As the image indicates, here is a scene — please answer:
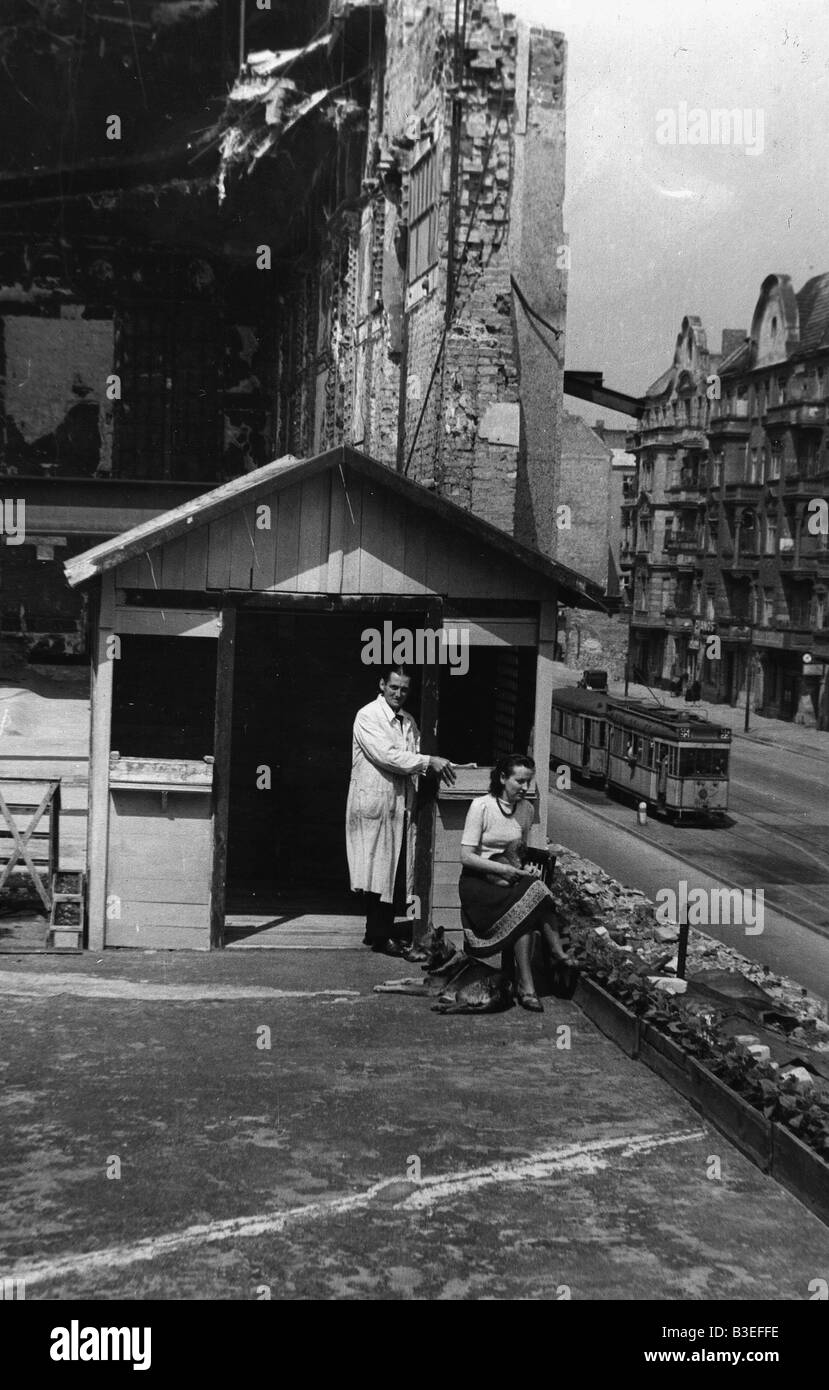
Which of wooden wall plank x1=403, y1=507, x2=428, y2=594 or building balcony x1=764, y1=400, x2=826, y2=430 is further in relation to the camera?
building balcony x1=764, y1=400, x2=826, y2=430

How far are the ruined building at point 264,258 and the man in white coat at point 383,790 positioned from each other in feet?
41.3

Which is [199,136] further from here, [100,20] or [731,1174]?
[731,1174]

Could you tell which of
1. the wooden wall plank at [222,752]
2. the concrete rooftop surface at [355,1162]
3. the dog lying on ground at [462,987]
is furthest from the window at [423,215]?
the concrete rooftop surface at [355,1162]

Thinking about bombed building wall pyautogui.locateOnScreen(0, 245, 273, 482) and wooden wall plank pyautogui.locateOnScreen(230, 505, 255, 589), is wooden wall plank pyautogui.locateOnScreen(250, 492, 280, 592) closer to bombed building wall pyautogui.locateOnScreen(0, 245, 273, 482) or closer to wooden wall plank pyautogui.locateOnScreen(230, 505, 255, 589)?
wooden wall plank pyautogui.locateOnScreen(230, 505, 255, 589)

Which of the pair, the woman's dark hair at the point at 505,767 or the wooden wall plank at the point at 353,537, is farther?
the wooden wall plank at the point at 353,537

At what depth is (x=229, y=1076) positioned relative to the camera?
320 inches

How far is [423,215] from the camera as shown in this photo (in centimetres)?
2369

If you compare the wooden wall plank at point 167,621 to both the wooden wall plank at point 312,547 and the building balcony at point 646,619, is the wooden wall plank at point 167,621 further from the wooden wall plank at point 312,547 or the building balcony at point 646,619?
the building balcony at point 646,619

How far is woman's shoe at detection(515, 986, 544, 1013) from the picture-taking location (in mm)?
9555

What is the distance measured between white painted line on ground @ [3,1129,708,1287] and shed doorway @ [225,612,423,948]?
7.23 metres

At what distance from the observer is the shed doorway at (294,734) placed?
575 inches

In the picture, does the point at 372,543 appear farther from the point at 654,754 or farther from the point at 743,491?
the point at 743,491

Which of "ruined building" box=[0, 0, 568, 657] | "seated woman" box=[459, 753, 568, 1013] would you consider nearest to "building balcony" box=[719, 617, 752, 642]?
"ruined building" box=[0, 0, 568, 657]

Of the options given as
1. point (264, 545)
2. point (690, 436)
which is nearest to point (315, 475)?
point (264, 545)
